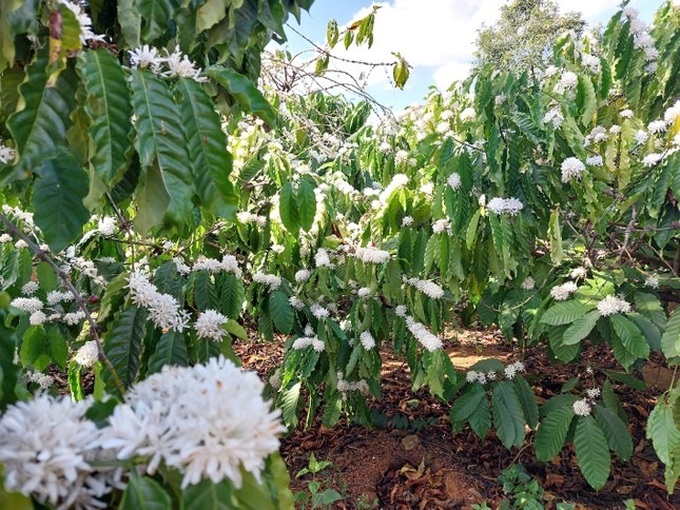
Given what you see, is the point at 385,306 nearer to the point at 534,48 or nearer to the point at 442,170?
the point at 442,170

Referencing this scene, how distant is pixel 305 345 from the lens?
237cm

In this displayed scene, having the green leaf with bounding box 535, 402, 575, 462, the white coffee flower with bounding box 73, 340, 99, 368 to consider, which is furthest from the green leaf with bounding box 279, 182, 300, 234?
the green leaf with bounding box 535, 402, 575, 462

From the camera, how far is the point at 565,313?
206 centimetres

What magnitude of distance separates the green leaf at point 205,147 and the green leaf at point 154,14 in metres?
0.26

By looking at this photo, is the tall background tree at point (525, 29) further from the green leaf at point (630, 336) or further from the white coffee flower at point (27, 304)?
the white coffee flower at point (27, 304)

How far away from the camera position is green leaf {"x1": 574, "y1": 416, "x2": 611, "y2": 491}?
211 cm

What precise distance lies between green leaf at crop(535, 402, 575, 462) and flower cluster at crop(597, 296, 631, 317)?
579mm

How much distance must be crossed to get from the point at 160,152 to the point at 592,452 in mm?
2220

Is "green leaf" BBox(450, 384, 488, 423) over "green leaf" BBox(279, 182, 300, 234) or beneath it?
beneath

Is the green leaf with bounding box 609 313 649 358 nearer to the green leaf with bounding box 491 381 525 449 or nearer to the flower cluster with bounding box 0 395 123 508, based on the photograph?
the green leaf with bounding box 491 381 525 449

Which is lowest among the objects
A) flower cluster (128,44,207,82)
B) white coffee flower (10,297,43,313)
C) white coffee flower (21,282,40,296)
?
white coffee flower (10,297,43,313)

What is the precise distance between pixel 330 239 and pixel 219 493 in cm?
234

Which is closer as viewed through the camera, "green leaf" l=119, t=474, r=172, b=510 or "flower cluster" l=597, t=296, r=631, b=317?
"green leaf" l=119, t=474, r=172, b=510

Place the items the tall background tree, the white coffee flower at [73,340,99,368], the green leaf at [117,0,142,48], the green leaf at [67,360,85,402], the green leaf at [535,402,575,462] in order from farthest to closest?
the tall background tree < the green leaf at [535,402,575,462] < the green leaf at [67,360,85,402] < the white coffee flower at [73,340,99,368] < the green leaf at [117,0,142,48]
